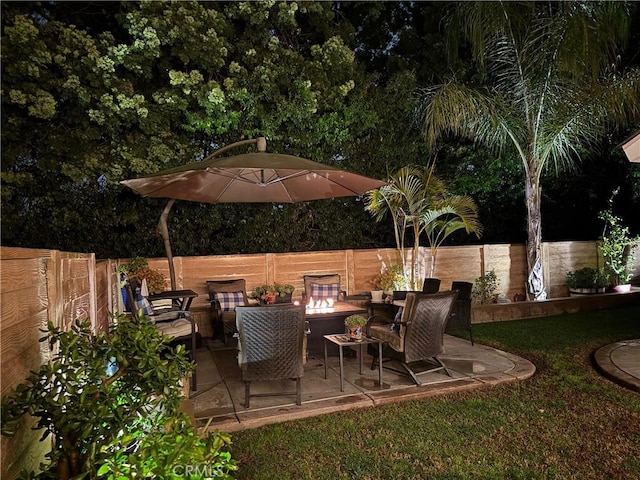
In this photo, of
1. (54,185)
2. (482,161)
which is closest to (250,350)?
(54,185)

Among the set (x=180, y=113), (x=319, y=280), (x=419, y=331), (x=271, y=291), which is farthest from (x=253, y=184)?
(x=419, y=331)

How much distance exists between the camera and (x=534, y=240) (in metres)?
Answer: 8.54

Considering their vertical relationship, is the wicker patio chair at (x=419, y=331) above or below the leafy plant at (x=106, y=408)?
below

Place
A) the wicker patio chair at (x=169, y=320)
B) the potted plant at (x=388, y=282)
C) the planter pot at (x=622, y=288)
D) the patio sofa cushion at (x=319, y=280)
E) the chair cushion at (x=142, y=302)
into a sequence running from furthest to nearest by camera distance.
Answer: the planter pot at (x=622, y=288) < the potted plant at (x=388, y=282) < the patio sofa cushion at (x=319, y=280) < the chair cushion at (x=142, y=302) < the wicker patio chair at (x=169, y=320)

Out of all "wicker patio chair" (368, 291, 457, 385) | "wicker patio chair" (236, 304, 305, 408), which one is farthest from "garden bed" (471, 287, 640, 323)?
"wicker patio chair" (236, 304, 305, 408)

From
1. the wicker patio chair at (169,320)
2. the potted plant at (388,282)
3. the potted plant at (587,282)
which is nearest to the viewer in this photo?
the wicker patio chair at (169,320)

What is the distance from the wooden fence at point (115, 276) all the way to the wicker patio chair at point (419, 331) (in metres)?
2.76

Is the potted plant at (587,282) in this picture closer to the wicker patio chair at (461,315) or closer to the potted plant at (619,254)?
the potted plant at (619,254)

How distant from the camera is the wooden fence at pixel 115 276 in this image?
1430mm

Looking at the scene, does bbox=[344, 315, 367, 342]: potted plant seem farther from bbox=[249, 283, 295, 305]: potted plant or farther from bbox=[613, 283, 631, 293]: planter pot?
bbox=[613, 283, 631, 293]: planter pot

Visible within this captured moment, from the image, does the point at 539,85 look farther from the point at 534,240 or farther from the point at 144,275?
the point at 144,275

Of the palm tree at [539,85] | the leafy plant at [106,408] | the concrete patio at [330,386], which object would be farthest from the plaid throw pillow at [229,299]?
the leafy plant at [106,408]

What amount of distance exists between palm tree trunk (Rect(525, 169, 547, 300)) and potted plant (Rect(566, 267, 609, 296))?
59.3 inches

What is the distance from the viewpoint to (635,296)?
8969 mm
